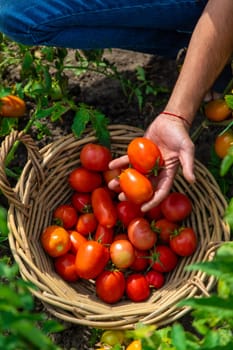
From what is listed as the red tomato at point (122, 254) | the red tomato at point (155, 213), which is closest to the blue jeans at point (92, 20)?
the red tomato at point (155, 213)

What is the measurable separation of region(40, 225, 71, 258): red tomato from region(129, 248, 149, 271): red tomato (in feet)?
0.87

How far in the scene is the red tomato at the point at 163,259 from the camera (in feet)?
6.85

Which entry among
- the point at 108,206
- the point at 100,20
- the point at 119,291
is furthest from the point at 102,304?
the point at 100,20

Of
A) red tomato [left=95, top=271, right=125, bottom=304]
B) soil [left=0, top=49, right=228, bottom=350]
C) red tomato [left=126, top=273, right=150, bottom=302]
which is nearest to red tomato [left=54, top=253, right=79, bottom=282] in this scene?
red tomato [left=95, top=271, right=125, bottom=304]

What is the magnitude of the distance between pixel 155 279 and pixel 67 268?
34 cm

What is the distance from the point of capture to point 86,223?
2.19 m

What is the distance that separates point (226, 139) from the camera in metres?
2.12

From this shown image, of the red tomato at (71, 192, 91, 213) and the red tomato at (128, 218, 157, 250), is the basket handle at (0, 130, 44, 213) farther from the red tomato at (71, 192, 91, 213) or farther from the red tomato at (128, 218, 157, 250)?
the red tomato at (128, 218, 157, 250)

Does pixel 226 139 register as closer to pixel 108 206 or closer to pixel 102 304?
pixel 108 206

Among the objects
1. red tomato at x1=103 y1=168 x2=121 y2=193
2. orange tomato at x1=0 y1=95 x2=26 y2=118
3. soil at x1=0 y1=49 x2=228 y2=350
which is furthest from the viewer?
soil at x1=0 y1=49 x2=228 y2=350

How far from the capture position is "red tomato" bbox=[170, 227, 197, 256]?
2041 mm

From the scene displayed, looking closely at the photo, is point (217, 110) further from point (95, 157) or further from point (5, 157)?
point (5, 157)

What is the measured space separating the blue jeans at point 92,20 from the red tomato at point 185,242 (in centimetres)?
86

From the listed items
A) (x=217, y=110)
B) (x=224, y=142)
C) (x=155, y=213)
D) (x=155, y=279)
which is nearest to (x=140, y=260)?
(x=155, y=279)
